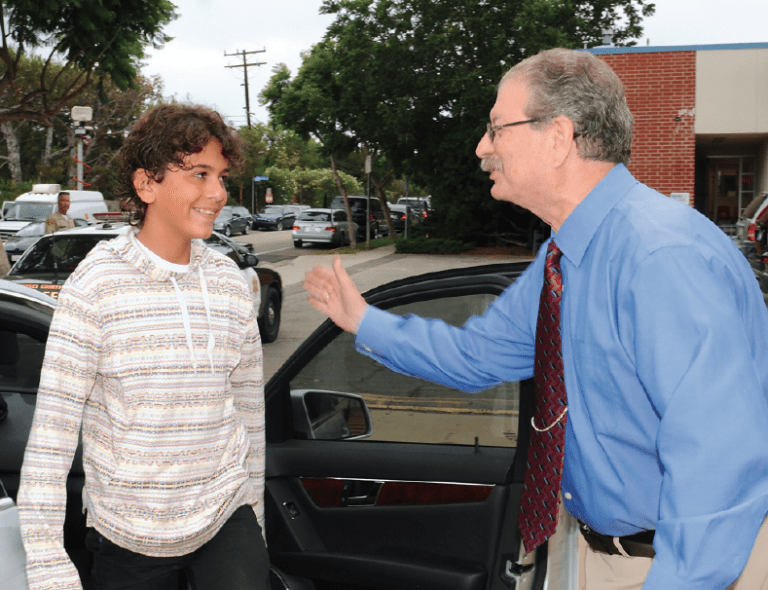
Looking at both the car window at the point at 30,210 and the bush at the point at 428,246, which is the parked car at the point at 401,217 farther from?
the car window at the point at 30,210

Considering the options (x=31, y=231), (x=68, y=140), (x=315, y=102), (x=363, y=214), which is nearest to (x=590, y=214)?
(x=31, y=231)

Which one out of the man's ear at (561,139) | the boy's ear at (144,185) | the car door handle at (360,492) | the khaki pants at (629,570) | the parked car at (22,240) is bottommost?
the parked car at (22,240)

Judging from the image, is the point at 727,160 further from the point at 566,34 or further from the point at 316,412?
the point at 316,412

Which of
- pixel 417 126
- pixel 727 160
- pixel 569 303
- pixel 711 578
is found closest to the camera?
pixel 711 578

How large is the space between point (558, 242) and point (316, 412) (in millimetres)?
1296

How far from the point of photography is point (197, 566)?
78.6 inches

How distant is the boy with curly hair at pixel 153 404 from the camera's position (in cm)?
185

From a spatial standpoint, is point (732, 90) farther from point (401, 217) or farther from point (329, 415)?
point (401, 217)

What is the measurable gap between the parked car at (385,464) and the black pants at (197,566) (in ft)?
2.24

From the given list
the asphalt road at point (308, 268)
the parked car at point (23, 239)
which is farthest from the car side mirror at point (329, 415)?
the parked car at point (23, 239)

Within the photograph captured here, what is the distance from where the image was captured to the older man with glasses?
1335mm

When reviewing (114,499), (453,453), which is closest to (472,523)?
(453,453)

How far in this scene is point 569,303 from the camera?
164cm

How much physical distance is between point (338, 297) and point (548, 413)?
0.70 metres
